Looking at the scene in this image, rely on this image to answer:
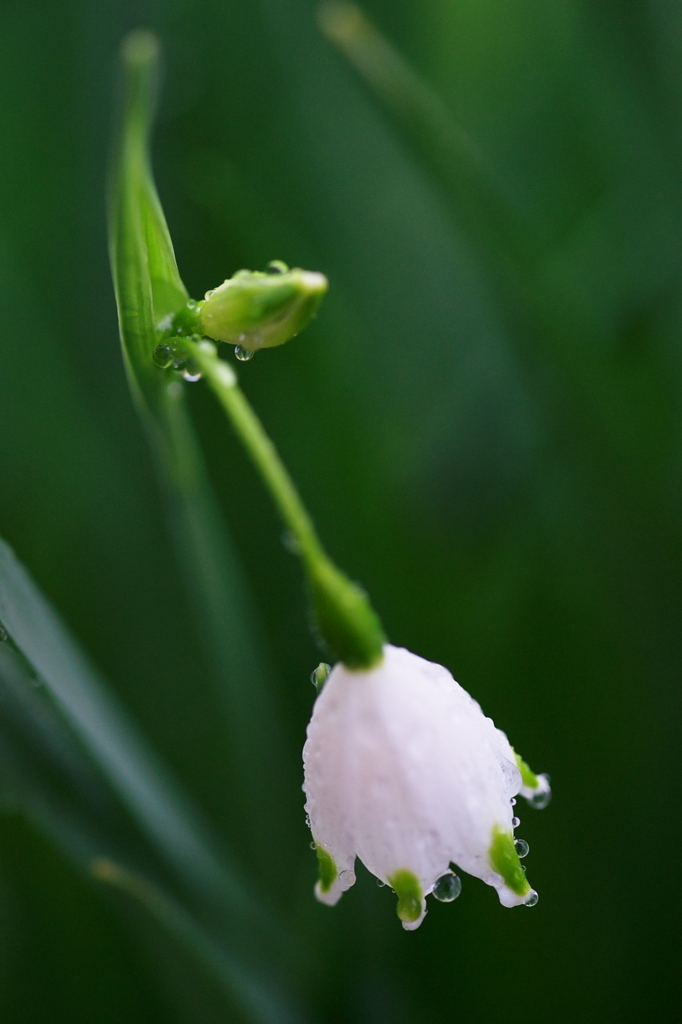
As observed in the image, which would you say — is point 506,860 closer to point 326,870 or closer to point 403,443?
point 326,870

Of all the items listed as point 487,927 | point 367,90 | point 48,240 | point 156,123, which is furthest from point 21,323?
point 487,927

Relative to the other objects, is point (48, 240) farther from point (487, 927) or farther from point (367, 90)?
point (487, 927)

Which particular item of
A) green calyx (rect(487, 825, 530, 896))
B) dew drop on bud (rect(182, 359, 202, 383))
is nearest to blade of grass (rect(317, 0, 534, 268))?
dew drop on bud (rect(182, 359, 202, 383))

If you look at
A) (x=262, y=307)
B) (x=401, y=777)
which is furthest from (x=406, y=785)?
(x=262, y=307)

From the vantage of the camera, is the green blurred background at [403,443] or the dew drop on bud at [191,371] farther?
the green blurred background at [403,443]

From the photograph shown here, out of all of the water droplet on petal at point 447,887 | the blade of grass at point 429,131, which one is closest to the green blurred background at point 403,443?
the blade of grass at point 429,131

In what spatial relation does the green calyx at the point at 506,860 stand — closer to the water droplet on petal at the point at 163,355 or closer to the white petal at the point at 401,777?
the white petal at the point at 401,777
